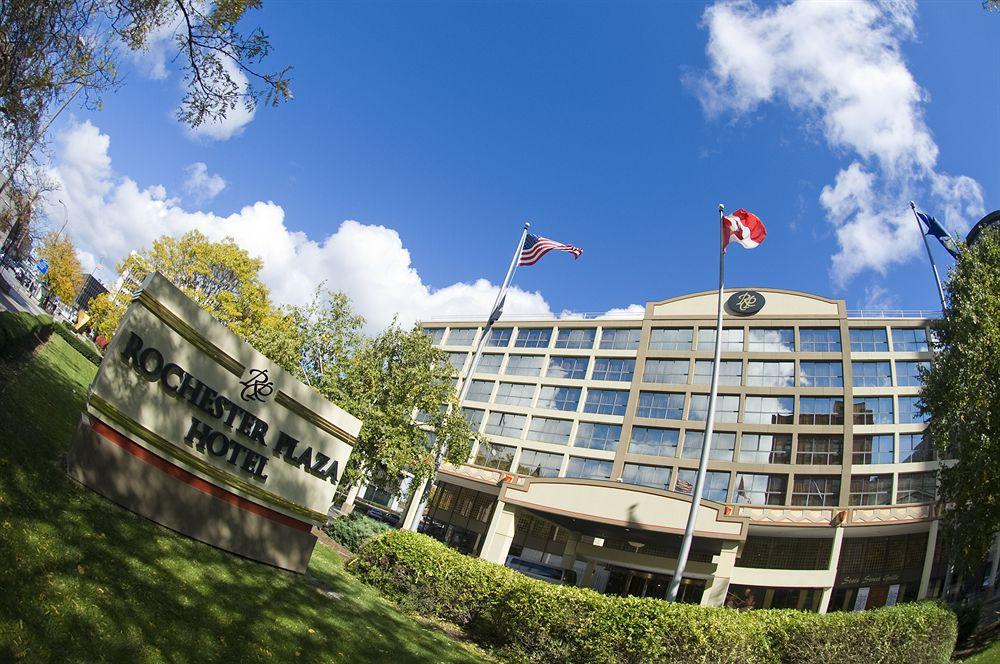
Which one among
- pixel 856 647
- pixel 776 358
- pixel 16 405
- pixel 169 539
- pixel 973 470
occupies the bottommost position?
pixel 169 539

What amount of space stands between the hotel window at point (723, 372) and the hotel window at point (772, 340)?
6.13 feet

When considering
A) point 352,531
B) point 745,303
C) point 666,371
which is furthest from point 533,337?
point 352,531

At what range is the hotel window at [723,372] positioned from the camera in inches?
1791

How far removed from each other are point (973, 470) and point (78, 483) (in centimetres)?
2541

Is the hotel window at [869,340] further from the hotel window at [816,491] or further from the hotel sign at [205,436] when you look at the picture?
the hotel sign at [205,436]

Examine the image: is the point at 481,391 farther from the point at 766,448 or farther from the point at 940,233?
the point at 940,233

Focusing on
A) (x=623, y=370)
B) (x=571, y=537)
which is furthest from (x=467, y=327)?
(x=571, y=537)

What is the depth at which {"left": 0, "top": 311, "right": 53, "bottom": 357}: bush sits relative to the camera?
46.4 ft

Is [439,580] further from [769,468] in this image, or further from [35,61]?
[769,468]

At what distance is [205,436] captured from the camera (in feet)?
30.0

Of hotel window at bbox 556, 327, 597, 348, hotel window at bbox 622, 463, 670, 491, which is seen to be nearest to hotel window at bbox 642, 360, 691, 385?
hotel window at bbox 556, 327, 597, 348

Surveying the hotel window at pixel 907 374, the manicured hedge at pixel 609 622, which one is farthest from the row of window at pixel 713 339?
the manicured hedge at pixel 609 622

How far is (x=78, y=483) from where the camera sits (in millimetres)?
8023

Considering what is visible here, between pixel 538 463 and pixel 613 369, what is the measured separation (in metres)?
11.0
